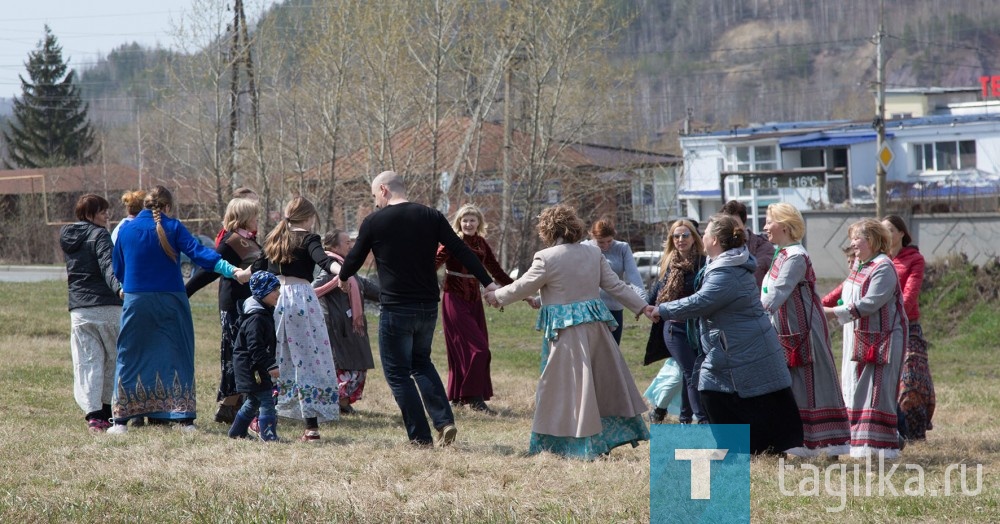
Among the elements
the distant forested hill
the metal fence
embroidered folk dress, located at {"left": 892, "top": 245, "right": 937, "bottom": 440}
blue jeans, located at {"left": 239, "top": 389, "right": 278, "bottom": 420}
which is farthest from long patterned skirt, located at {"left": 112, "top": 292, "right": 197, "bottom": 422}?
the distant forested hill

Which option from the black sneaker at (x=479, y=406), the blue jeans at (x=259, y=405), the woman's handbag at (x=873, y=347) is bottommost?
the black sneaker at (x=479, y=406)

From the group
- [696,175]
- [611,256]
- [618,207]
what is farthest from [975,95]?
[611,256]

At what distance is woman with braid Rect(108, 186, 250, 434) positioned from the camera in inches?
320

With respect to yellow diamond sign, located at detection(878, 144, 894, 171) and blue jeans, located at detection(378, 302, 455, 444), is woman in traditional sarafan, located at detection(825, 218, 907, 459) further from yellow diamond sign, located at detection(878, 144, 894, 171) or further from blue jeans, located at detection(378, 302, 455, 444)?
yellow diamond sign, located at detection(878, 144, 894, 171)

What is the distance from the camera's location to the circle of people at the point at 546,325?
7.22 metres

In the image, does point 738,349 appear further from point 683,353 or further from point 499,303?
point 683,353

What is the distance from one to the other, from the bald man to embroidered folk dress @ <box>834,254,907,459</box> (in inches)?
106

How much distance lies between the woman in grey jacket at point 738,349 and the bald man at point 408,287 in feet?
5.15

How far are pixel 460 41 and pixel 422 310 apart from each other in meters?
22.6

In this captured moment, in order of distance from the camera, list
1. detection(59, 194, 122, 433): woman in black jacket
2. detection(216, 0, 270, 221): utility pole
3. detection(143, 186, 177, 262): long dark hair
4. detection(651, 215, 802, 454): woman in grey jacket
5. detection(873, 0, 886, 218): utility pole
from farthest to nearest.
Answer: detection(873, 0, 886, 218): utility pole → detection(216, 0, 270, 221): utility pole → detection(59, 194, 122, 433): woman in black jacket → detection(143, 186, 177, 262): long dark hair → detection(651, 215, 802, 454): woman in grey jacket

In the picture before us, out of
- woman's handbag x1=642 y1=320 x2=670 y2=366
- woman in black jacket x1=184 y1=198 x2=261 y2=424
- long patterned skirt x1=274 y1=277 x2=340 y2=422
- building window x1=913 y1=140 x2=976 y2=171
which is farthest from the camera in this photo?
building window x1=913 y1=140 x2=976 y2=171

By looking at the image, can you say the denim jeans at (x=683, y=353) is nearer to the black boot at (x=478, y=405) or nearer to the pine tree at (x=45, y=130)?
the black boot at (x=478, y=405)

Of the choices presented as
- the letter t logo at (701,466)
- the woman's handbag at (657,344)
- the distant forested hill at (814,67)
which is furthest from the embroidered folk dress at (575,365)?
the distant forested hill at (814,67)

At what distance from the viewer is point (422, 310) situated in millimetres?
7512
